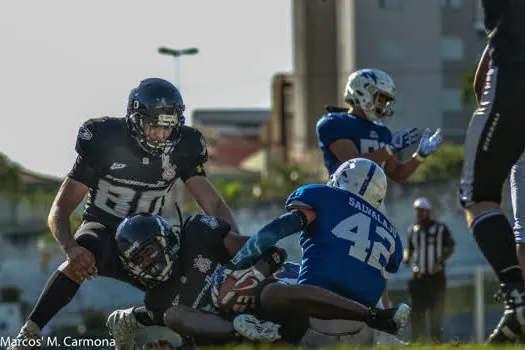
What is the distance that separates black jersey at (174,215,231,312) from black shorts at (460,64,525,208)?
1517 millimetres

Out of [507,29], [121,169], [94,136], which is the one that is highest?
[507,29]

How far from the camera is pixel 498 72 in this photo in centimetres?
665

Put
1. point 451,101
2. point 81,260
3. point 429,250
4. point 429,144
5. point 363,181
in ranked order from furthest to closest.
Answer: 1. point 451,101
2. point 429,250
3. point 429,144
4. point 81,260
5. point 363,181

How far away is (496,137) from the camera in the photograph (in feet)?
21.4

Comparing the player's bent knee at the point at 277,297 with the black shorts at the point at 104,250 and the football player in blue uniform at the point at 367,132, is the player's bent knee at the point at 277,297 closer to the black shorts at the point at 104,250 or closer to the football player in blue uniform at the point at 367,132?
the black shorts at the point at 104,250

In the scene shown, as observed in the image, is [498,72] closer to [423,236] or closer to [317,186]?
[317,186]

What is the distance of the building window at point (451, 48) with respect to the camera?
229 ft

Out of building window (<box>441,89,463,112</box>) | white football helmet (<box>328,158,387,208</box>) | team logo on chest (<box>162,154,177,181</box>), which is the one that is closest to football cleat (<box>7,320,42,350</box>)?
team logo on chest (<box>162,154,177,181</box>)

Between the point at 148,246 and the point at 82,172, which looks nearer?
the point at 148,246

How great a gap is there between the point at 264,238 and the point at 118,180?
1.96m

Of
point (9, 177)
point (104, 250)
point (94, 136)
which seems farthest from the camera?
point (9, 177)

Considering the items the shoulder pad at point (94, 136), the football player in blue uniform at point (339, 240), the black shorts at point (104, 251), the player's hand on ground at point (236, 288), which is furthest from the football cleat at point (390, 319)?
the shoulder pad at point (94, 136)

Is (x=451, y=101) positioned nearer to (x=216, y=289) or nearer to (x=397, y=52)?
(x=397, y=52)

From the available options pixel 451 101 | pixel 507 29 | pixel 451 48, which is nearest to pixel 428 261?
pixel 507 29
